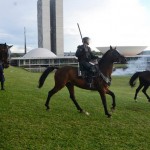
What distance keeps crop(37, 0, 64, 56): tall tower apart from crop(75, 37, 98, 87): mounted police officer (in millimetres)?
131093

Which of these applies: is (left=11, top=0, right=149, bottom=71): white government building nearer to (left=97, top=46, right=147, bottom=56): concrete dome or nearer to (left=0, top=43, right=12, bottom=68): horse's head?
(left=97, top=46, right=147, bottom=56): concrete dome

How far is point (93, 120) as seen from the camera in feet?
34.4

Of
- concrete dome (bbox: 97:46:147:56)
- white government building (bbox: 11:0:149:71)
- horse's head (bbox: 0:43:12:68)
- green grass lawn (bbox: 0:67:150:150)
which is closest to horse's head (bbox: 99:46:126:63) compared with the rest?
green grass lawn (bbox: 0:67:150:150)

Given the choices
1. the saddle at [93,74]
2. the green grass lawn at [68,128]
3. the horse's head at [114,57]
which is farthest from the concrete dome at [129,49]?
the saddle at [93,74]

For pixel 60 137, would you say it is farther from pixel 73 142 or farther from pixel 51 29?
pixel 51 29

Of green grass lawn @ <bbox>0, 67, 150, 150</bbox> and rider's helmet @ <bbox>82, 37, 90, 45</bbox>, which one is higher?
rider's helmet @ <bbox>82, 37, 90, 45</bbox>

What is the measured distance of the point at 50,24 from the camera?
14512cm

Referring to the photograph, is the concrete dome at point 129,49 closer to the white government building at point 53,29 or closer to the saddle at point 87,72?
the white government building at point 53,29

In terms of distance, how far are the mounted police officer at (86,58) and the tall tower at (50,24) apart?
131093mm

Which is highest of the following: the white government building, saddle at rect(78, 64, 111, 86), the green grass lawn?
the white government building

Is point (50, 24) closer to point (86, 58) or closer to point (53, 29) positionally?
point (53, 29)

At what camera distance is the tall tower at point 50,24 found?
140625mm

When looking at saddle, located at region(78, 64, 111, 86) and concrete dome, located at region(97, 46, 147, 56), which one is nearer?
saddle, located at region(78, 64, 111, 86)

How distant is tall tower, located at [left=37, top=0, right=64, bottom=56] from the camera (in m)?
141
